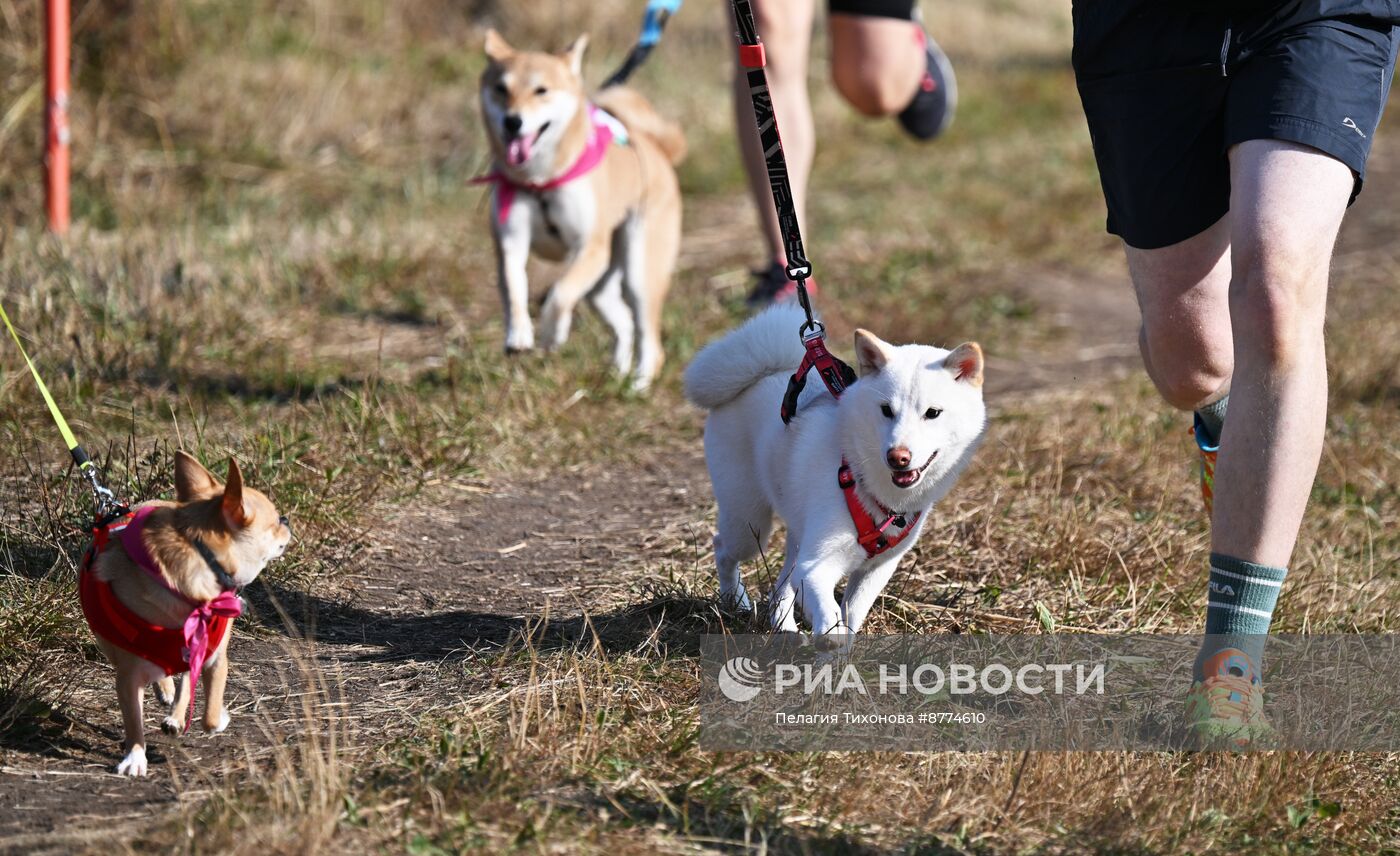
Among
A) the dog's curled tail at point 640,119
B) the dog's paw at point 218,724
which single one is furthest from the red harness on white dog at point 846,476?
the dog's curled tail at point 640,119

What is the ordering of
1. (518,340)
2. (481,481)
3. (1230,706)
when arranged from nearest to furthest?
(1230,706) < (481,481) < (518,340)

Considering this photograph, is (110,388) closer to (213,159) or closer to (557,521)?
(557,521)

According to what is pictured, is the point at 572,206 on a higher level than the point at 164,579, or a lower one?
higher

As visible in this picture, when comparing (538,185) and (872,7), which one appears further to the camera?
(872,7)

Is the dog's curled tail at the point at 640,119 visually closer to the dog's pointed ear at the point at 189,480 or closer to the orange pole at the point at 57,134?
the orange pole at the point at 57,134

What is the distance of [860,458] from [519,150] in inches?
98.3

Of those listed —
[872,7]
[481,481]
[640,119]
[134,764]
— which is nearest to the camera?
[134,764]

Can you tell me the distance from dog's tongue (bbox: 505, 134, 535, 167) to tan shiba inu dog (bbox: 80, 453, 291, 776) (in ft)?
8.55

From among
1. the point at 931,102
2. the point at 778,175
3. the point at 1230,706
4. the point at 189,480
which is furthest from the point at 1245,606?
the point at 931,102

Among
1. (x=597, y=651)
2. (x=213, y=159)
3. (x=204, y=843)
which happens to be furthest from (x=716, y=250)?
(x=204, y=843)

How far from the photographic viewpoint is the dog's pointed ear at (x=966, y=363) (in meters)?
2.61

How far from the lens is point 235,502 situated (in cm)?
220

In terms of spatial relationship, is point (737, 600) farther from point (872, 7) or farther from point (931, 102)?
point (931, 102)

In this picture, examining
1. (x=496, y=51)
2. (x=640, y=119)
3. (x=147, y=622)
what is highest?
(x=496, y=51)
